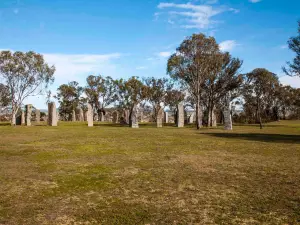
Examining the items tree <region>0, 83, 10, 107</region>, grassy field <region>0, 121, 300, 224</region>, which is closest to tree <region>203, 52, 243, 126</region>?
grassy field <region>0, 121, 300, 224</region>

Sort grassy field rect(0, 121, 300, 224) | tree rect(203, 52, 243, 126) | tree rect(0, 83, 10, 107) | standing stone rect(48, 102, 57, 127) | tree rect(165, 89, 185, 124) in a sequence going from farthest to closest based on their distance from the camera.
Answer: tree rect(165, 89, 185, 124) → tree rect(0, 83, 10, 107) → tree rect(203, 52, 243, 126) → standing stone rect(48, 102, 57, 127) → grassy field rect(0, 121, 300, 224)

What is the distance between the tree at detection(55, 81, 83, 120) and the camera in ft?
198

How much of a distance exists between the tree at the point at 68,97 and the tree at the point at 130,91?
9.78m

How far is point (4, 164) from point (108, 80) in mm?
52754

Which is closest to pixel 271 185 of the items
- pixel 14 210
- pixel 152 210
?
pixel 152 210

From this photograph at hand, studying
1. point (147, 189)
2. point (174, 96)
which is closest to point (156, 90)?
point (174, 96)

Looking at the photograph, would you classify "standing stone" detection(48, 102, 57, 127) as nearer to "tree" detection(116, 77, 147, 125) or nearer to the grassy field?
the grassy field

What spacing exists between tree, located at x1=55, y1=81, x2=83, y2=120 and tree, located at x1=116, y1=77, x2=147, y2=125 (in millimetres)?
9780

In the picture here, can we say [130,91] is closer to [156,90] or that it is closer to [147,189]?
[156,90]

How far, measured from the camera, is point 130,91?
191ft

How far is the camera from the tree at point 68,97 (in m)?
60.5

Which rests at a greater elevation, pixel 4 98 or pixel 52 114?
pixel 4 98

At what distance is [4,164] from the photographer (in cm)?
813

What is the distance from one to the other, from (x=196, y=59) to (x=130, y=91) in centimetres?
2953
